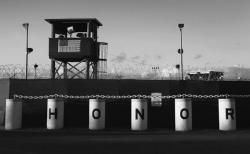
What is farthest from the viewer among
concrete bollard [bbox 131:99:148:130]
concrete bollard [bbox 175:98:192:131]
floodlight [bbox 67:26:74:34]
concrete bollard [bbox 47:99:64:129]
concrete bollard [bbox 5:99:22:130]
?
floodlight [bbox 67:26:74:34]

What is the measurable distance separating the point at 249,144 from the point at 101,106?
6789mm

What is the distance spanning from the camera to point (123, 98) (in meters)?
16.6

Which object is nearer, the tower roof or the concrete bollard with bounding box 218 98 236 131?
the concrete bollard with bounding box 218 98 236 131

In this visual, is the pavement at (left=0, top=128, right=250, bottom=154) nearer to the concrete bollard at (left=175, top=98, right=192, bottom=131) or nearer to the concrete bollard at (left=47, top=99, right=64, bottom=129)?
the concrete bollard at (left=175, top=98, right=192, bottom=131)

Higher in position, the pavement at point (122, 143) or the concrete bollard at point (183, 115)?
the concrete bollard at point (183, 115)

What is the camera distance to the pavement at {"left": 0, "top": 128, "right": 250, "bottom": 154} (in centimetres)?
980

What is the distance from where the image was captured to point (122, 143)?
11117mm

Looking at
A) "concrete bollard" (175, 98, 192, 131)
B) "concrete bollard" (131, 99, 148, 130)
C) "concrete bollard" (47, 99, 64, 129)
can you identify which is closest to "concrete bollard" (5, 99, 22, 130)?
"concrete bollard" (47, 99, 64, 129)

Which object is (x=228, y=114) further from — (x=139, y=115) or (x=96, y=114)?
(x=96, y=114)

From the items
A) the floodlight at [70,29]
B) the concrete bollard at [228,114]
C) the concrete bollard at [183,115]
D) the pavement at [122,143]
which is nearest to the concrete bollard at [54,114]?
the pavement at [122,143]

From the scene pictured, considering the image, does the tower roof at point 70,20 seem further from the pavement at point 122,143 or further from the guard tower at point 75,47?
the pavement at point 122,143

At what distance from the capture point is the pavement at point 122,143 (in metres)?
9.80

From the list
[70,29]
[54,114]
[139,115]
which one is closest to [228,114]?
[139,115]

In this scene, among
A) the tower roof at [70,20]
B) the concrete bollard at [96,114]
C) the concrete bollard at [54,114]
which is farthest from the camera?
the tower roof at [70,20]
